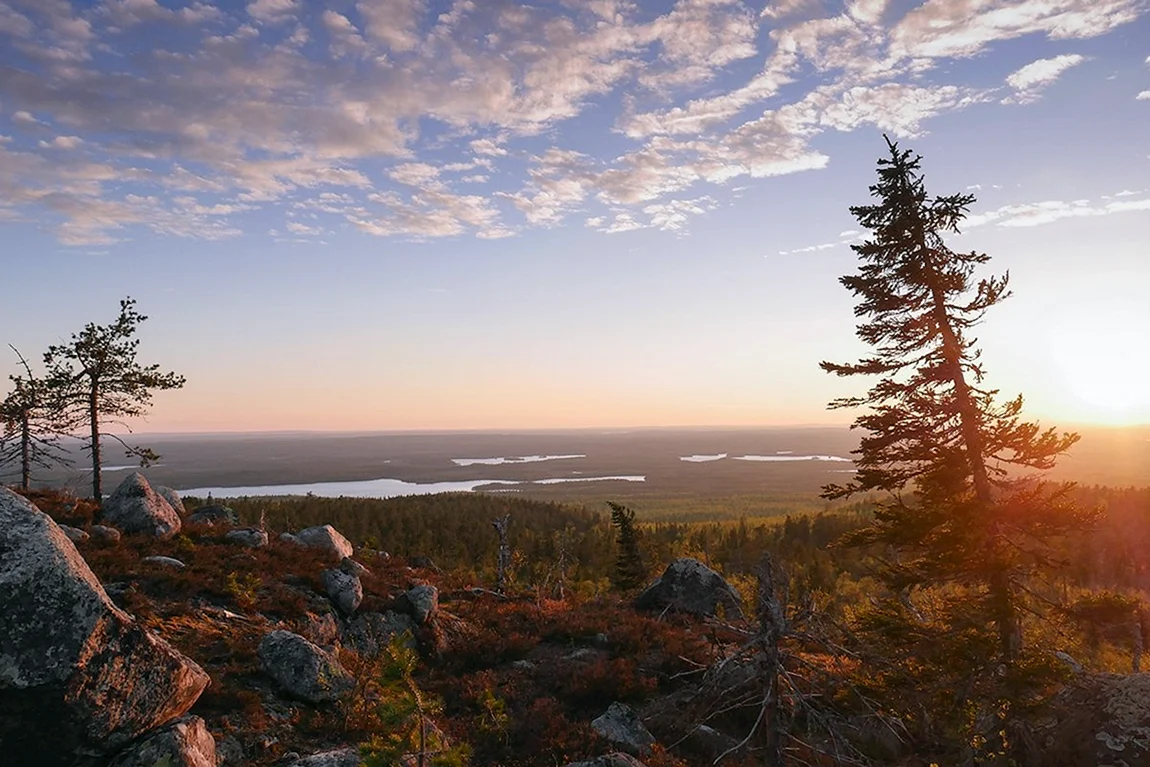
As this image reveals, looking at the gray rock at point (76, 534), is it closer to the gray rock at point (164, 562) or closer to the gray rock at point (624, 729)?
the gray rock at point (164, 562)

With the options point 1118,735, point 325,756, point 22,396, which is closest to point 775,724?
point 325,756

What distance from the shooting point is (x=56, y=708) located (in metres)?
8.52

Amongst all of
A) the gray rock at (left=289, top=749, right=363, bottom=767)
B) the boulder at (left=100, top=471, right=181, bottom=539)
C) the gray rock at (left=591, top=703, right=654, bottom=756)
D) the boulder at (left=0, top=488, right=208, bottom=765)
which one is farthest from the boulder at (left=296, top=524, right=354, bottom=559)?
the boulder at (left=0, top=488, right=208, bottom=765)

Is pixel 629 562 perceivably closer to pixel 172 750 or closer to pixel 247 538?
pixel 247 538

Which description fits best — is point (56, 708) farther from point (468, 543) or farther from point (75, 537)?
point (468, 543)

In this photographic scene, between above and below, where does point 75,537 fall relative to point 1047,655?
above

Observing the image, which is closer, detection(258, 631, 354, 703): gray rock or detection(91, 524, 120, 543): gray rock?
detection(258, 631, 354, 703): gray rock

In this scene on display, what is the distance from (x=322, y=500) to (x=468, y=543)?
29.9 m

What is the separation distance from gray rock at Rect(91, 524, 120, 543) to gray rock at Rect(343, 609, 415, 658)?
8.63m

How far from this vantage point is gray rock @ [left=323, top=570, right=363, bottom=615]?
2030 centimetres

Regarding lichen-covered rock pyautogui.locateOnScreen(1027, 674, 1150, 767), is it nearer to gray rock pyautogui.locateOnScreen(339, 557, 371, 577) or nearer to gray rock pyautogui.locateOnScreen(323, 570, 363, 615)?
gray rock pyautogui.locateOnScreen(323, 570, 363, 615)

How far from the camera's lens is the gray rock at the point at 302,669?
1344 cm

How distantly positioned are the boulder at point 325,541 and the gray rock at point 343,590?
430cm

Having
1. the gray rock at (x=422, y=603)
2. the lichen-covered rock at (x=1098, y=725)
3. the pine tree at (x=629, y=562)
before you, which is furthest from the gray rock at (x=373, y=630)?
the pine tree at (x=629, y=562)
